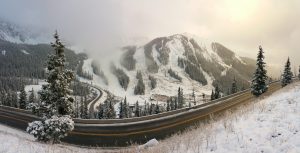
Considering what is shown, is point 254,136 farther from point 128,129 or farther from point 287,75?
point 287,75

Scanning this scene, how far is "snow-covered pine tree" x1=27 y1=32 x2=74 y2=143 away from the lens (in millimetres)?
28328

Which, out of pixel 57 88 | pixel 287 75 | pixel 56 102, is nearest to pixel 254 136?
pixel 57 88

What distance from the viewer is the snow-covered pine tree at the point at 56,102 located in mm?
28328

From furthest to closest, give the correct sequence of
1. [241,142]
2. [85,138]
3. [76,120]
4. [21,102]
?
[21,102] < [76,120] < [85,138] < [241,142]

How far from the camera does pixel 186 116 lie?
45.8 metres

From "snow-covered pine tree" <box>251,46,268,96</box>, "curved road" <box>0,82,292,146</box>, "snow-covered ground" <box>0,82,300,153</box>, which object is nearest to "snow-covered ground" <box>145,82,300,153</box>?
"snow-covered ground" <box>0,82,300,153</box>

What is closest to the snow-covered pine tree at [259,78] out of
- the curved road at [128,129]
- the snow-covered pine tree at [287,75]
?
the snow-covered pine tree at [287,75]

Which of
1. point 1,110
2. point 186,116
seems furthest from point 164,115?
point 1,110

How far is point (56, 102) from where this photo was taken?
2955 centimetres

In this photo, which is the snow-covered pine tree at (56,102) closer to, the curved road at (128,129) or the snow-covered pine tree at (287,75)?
the curved road at (128,129)

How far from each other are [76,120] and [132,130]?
462 inches

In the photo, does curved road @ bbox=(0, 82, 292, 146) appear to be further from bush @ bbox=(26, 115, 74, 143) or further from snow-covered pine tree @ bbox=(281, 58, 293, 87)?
snow-covered pine tree @ bbox=(281, 58, 293, 87)

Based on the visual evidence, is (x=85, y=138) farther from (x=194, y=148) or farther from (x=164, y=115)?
(x=194, y=148)

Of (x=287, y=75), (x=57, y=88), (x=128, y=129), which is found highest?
(x=287, y=75)
